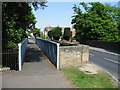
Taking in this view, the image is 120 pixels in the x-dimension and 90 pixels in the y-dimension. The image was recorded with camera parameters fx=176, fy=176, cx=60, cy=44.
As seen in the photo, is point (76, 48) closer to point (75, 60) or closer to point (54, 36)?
point (75, 60)

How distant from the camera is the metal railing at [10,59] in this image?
32.3 ft

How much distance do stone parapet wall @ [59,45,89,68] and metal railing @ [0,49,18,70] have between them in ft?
8.40

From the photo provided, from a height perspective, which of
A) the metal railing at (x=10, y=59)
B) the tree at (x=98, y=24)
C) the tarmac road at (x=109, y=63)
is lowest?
the tarmac road at (x=109, y=63)

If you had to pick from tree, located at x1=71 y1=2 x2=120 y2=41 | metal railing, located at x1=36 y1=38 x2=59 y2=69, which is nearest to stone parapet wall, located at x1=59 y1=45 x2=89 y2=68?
metal railing, located at x1=36 y1=38 x2=59 y2=69

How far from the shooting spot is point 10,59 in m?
10.1

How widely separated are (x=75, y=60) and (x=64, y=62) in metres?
1.12

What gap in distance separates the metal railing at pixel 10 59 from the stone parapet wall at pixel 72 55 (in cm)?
256

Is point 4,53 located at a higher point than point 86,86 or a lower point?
higher

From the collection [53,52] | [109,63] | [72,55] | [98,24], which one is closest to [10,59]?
[53,52]

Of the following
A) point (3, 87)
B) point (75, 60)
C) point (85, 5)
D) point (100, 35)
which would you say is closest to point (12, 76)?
point (3, 87)

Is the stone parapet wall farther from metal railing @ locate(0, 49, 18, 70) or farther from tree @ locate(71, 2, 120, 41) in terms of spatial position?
tree @ locate(71, 2, 120, 41)

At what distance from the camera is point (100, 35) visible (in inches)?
1405

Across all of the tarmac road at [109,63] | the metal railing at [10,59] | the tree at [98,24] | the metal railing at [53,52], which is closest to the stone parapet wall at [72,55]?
the metal railing at [53,52]

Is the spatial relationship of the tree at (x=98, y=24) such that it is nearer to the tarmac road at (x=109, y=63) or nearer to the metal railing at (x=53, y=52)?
the tarmac road at (x=109, y=63)
